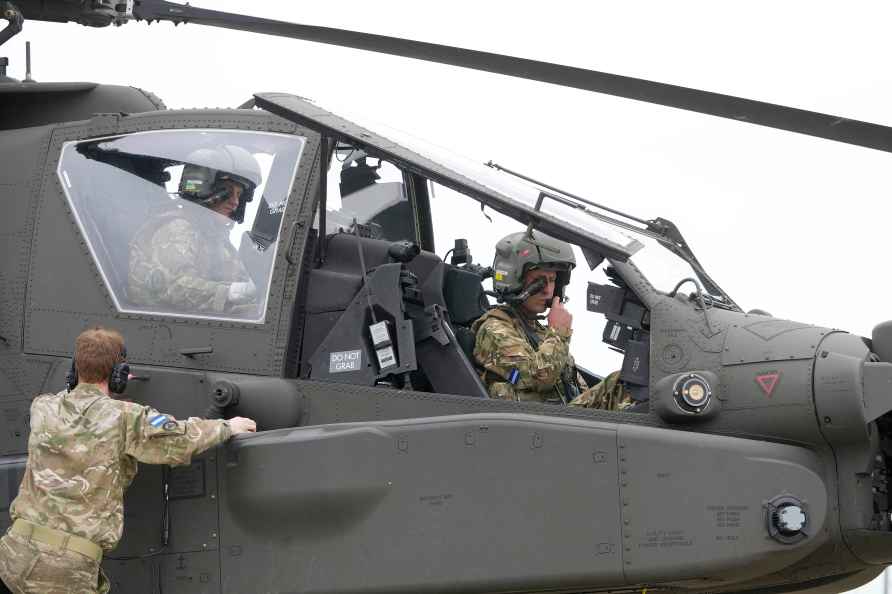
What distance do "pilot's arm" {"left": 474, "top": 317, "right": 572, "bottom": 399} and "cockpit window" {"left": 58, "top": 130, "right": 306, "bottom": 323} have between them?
102cm

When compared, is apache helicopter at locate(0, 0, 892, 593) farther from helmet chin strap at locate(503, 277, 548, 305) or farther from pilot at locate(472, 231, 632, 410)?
helmet chin strap at locate(503, 277, 548, 305)

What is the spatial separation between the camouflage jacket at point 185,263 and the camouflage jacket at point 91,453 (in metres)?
0.82

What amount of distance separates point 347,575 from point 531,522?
2.43ft

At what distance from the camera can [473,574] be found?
16.6ft

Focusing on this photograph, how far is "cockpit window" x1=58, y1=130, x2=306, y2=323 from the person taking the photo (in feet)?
19.7

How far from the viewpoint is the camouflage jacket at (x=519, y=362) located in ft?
19.7

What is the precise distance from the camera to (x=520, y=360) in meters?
5.99

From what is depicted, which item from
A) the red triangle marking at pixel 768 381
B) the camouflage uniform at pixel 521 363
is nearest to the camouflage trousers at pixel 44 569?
the camouflage uniform at pixel 521 363

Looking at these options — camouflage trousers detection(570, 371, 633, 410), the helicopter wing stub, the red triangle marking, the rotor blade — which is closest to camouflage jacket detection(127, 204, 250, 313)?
the helicopter wing stub

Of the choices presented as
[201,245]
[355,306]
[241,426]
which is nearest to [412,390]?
[355,306]

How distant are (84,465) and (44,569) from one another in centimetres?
41

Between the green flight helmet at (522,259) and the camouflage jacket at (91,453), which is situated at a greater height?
the green flight helmet at (522,259)

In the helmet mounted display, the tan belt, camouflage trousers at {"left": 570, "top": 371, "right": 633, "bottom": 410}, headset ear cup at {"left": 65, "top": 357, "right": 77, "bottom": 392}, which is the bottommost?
the tan belt

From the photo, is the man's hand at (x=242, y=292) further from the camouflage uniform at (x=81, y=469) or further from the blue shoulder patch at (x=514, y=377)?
the blue shoulder patch at (x=514, y=377)
